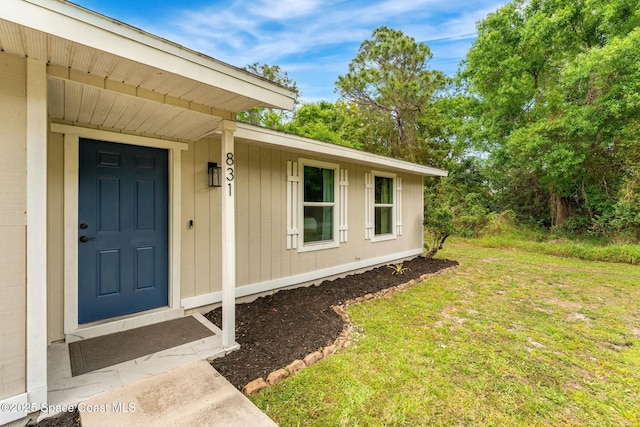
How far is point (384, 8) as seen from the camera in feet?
25.6

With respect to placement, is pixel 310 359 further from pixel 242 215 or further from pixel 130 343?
pixel 242 215

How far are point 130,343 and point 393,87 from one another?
41.9ft

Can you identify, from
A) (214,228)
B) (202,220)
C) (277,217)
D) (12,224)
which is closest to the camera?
(12,224)

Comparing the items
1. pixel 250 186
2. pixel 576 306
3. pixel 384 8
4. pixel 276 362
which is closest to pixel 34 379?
pixel 276 362

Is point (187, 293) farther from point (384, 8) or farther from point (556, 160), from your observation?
point (556, 160)

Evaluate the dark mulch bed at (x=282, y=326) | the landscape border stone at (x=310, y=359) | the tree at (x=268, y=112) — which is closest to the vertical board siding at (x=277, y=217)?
the dark mulch bed at (x=282, y=326)

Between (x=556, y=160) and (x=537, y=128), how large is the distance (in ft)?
3.82

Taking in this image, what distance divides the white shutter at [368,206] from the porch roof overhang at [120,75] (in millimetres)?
3331

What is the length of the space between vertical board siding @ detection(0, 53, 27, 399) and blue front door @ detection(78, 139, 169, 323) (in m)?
1.18

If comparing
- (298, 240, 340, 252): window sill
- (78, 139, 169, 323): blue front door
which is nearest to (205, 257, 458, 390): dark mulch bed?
(298, 240, 340, 252): window sill

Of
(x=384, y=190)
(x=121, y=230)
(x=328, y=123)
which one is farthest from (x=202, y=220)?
(x=328, y=123)

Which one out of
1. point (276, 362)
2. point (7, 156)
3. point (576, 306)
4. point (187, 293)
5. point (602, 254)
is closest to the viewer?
point (7, 156)

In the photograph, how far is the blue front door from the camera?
2.76 metres

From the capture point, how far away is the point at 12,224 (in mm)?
1632
